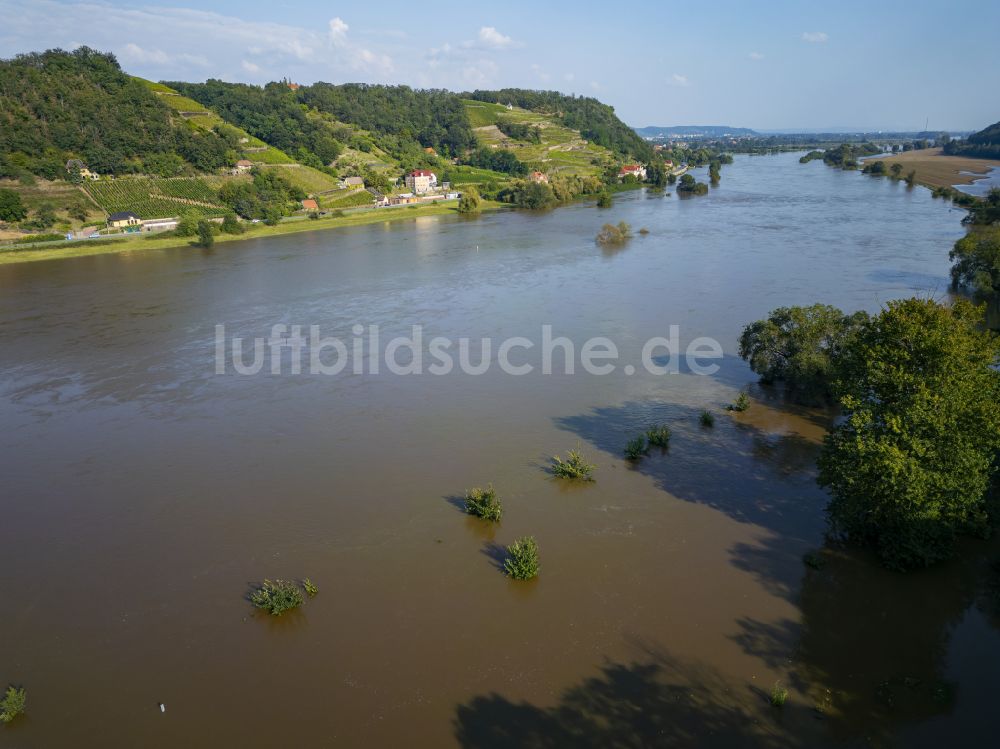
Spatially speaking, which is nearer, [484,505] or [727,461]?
[484,505]

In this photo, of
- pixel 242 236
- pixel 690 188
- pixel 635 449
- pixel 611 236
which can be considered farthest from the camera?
pixel 690 188

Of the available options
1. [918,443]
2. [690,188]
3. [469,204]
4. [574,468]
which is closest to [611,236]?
[469,204]

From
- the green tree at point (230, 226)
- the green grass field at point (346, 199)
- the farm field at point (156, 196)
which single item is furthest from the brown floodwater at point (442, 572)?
the green grass field at point (346, 199)

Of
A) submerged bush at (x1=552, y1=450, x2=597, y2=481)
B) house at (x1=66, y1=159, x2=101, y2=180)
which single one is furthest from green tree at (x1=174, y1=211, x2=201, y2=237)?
submerged bush at (x1=552, y1=450, x2=597, y2=481)

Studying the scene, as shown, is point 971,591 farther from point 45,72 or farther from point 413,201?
point 45,72

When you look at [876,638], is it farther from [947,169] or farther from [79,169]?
[947,169]

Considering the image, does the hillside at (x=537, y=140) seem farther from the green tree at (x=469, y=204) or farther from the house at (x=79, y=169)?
the house at (x=79, y=169)

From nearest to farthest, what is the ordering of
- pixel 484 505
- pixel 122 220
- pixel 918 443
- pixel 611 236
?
pixel 918 443 → pixel 484 505 → pixel 611 236 → pixel 122 220

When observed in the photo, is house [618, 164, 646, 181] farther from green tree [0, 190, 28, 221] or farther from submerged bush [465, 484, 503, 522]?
submerged bush [465, 484, 503, 522]
